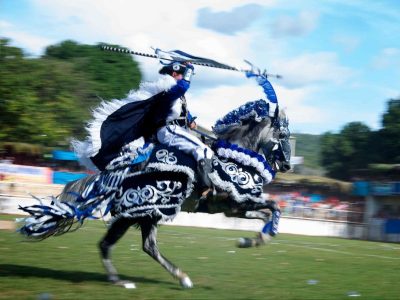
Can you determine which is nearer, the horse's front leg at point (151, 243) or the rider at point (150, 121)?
the horse's front leg at point (151, 243)

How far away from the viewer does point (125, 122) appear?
8898mm

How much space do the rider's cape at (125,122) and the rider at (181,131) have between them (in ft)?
0.36

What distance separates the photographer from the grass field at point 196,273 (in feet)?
25.4

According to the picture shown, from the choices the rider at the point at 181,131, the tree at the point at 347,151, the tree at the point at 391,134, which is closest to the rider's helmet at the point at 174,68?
the rider at the point at 181,131

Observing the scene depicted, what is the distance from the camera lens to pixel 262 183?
8.75 meters

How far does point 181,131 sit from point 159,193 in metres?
0.94

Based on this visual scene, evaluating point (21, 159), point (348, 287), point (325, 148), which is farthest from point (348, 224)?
point (325, 148)

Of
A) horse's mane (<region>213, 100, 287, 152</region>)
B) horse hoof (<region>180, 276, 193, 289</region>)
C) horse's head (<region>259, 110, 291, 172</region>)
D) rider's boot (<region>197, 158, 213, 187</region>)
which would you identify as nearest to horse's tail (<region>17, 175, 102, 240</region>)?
rider's boot (<region>197, 158, 213, 187</region>)

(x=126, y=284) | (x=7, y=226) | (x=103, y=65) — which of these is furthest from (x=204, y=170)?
(x=103, y=65)

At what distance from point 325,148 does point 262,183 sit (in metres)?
62.3

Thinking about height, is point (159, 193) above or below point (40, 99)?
below

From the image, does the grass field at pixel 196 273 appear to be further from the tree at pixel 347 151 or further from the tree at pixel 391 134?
the tree at pixel 347 151

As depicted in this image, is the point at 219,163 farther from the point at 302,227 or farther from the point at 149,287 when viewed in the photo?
the point at 302,227

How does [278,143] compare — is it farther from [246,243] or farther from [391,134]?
[391,134]
